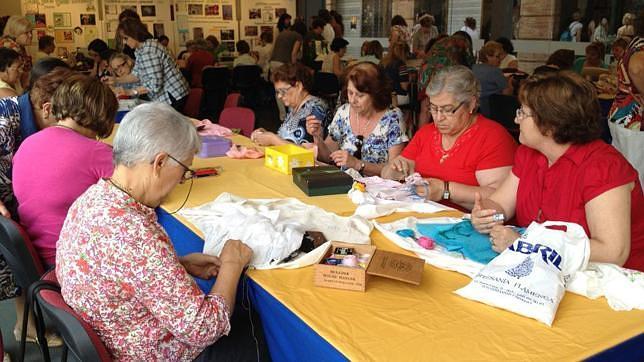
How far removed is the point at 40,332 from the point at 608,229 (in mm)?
1810

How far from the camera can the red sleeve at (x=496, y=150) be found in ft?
8.89

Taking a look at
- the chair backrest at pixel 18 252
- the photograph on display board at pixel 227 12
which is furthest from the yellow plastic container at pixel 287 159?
the photograph on display board at pixel 227 12

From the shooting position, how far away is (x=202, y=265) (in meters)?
1.89

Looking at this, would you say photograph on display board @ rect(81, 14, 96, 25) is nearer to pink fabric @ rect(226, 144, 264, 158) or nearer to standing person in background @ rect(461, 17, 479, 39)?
standing person in background @ rect(461, 17, 479, 39)

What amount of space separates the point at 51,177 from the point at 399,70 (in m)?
5.46

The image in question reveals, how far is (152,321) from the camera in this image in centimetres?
157

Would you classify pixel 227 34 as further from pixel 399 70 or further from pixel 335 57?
pixel 399 70

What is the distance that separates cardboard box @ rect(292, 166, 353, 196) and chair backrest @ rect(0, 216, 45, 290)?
44.1 inches

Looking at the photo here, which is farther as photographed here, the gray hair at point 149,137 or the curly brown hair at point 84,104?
the curly brown hair at point 84,104

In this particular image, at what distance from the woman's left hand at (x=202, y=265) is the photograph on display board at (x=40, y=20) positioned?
8.97 m

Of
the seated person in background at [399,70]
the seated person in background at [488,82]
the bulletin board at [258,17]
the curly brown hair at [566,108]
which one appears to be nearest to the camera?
the curly brown hair at [566,108]

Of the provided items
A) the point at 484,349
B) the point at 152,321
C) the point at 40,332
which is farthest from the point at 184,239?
the point at 484,349

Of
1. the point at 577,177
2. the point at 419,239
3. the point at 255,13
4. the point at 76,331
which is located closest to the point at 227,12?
the point at 255,13

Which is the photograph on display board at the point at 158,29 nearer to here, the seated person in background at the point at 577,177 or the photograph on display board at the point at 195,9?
the photograph on display board at the point at 195,9
